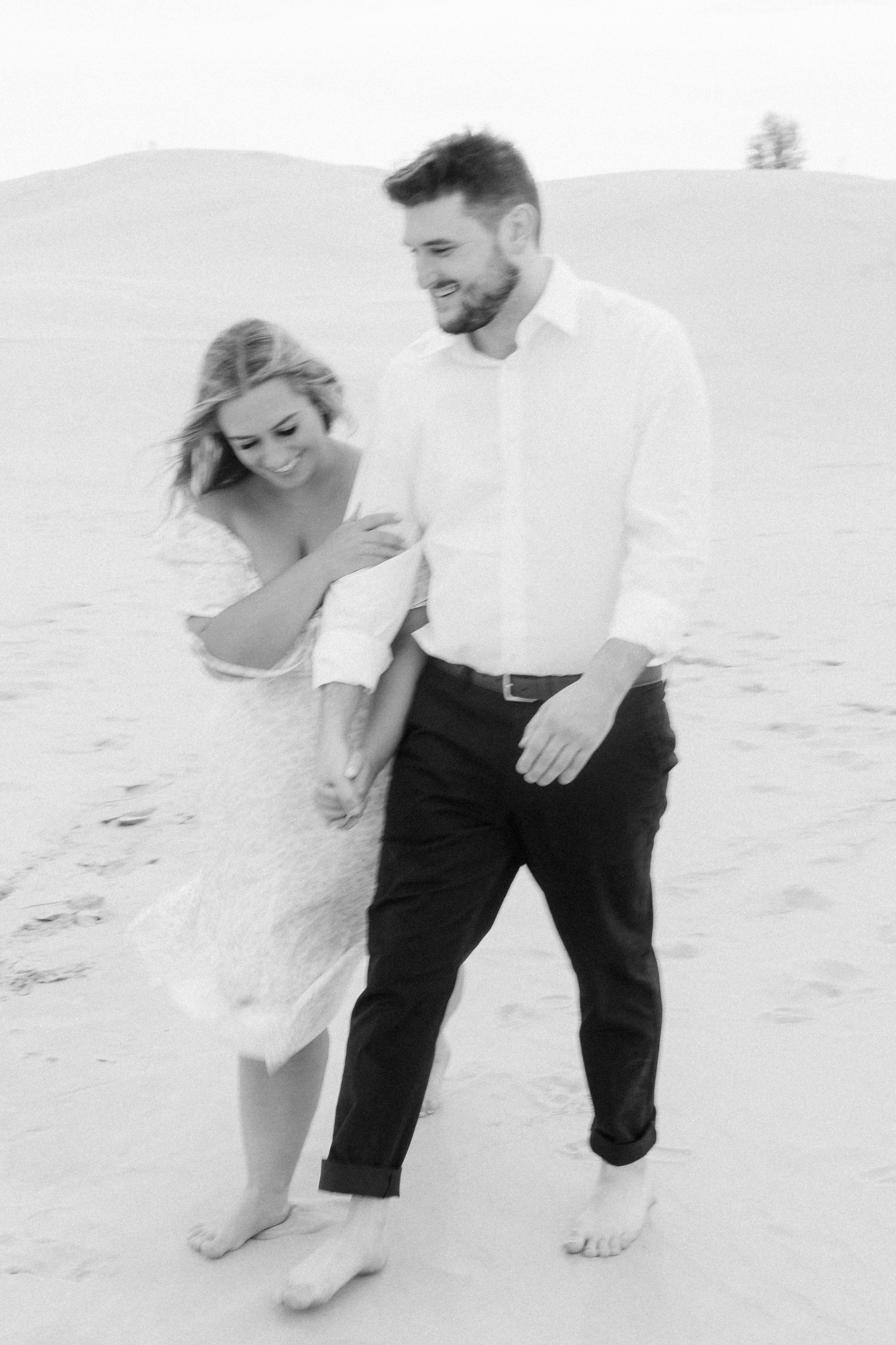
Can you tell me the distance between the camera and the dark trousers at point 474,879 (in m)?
2.58

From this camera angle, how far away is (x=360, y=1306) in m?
2.71

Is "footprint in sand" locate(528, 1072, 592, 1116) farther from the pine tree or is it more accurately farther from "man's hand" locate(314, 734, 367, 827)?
the pine tree

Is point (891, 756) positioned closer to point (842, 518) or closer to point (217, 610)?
point (217, 610)

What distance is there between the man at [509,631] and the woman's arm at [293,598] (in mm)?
42

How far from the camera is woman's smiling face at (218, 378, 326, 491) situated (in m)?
2.65

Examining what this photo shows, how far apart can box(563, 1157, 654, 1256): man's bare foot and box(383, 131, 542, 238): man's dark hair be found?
1.63 metres

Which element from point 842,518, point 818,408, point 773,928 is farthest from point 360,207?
point 773,928

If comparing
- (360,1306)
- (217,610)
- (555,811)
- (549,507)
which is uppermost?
(549,507)

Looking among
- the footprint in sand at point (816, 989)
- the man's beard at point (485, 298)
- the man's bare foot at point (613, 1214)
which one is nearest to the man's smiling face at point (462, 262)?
the man's beard at point (485, 298)

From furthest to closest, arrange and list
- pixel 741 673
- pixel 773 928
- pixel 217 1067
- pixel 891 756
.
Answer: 1. pixel 741 673
2. pixel 891 756
3. pixel 773 928
4. pixel 217 1067

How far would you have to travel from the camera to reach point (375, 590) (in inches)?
105

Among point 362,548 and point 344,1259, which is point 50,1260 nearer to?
point 344,1259

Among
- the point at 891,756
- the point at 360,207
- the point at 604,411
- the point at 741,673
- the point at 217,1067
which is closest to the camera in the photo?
the point at 604,411

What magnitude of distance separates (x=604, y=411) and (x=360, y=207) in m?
25.8
